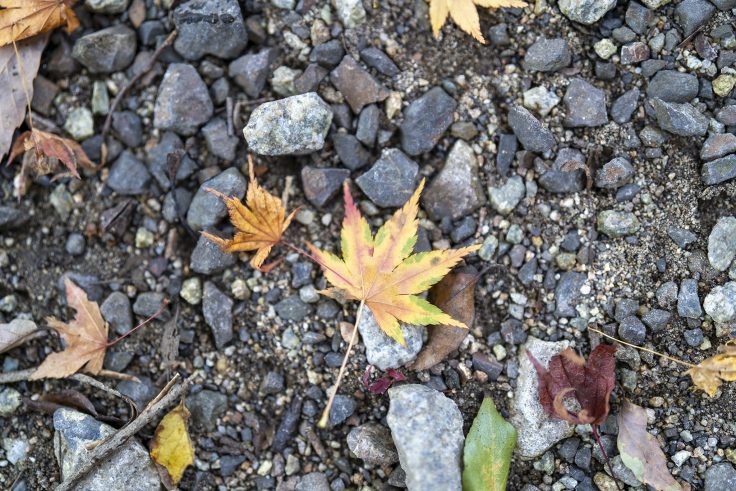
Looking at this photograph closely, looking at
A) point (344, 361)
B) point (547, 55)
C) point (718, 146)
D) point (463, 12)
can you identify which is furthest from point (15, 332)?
point (718, 146)

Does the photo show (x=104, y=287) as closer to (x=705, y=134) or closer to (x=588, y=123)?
(x=588, y=123)

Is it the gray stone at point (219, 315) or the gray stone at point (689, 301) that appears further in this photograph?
the gray stone at point (219, 315)

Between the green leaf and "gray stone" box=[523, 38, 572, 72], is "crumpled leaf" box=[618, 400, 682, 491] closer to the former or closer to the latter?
the green leaf

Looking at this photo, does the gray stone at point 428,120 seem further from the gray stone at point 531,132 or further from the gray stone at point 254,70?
the gray stone at point 254,70

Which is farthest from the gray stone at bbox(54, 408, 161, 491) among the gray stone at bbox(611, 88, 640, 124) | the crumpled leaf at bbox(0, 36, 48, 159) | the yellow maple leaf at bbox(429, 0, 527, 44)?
the gray stone at bbox(611, 88, 640, 124)

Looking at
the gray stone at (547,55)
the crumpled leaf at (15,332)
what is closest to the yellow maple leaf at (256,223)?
the crumpled leaf at (15,332)

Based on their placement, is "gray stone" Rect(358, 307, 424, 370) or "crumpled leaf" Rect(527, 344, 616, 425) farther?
"gray stone" Rect(358, 307, 424, 370)
